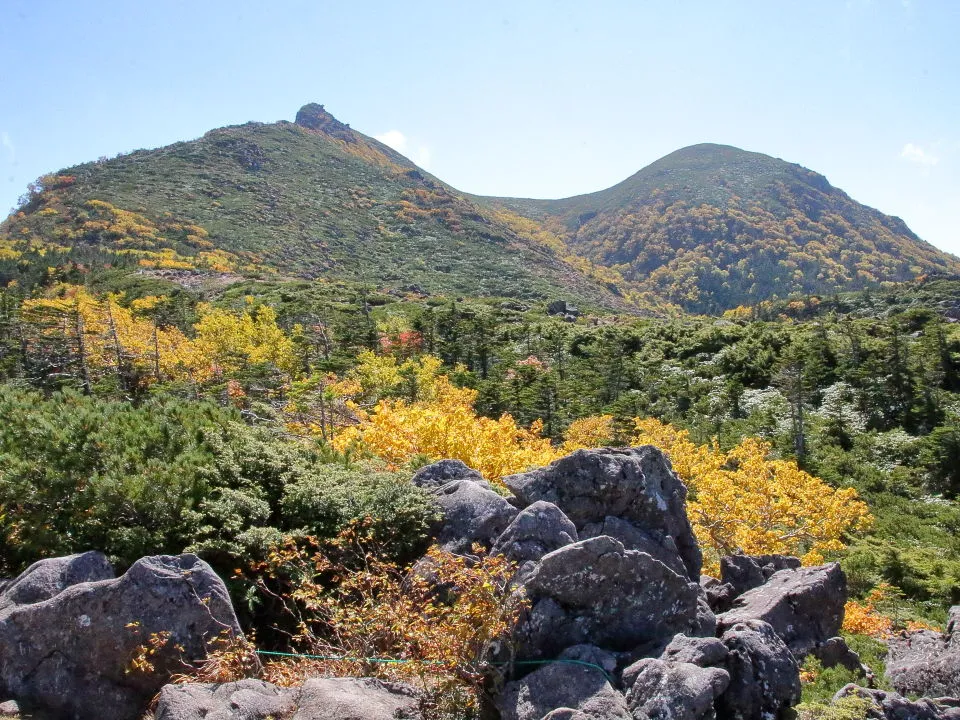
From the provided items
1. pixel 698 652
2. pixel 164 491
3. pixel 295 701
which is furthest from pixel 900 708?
pixel 164 491

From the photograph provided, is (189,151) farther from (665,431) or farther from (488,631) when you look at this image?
(488,631)

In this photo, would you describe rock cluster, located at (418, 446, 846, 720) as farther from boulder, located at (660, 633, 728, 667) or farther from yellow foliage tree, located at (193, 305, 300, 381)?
yellow foliage tree, located at (193, 305, 300, 381)

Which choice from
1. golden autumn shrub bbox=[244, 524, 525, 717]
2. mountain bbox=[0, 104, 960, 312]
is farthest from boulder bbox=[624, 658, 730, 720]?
mountain bbox=[0, 104, 960, 312]

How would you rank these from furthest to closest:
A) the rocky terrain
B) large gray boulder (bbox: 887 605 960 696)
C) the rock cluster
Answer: large gray boulder (bbox: 887 605 960 696) < the rocky terrain < the rock cluster

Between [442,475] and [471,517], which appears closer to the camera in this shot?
[471,517]

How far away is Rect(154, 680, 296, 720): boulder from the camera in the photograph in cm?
487

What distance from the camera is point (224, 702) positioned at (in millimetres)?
5051

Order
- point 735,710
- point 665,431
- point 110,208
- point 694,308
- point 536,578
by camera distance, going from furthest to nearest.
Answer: point 694,308
point 110,208
point 665,431
point 536,578
point 735,710

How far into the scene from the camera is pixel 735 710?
4.71 m

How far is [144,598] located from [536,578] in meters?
4.18

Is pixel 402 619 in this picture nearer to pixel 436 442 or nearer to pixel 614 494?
pixel 614 494

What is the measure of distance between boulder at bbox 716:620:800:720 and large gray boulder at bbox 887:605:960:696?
8.83ft

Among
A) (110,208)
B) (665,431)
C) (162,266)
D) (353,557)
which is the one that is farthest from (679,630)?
(110,208)

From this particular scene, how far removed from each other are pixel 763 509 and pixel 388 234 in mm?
112244
